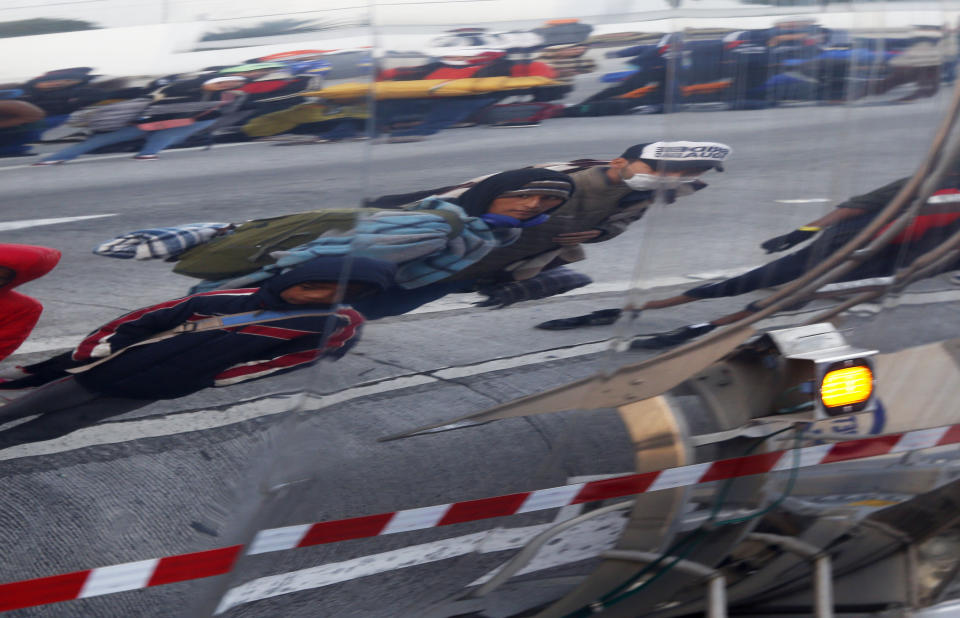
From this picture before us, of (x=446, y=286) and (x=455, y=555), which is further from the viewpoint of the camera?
(x=455, y=555)

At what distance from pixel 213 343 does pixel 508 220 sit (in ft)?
1.74

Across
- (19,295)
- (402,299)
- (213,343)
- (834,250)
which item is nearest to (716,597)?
(834,250)

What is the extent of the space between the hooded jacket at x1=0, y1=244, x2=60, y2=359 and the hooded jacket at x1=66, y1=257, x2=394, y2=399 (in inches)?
3.2

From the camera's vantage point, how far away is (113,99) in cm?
140

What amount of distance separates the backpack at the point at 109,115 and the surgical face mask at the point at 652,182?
826mm

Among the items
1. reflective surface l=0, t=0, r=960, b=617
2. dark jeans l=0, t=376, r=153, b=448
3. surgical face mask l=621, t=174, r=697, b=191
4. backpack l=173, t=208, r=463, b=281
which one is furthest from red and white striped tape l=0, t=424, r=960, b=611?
surgical face mask l=621, t=174, r=697, b=191

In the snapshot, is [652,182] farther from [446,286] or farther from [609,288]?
[446,286]

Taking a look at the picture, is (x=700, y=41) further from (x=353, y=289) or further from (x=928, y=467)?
(x=928, y=467)

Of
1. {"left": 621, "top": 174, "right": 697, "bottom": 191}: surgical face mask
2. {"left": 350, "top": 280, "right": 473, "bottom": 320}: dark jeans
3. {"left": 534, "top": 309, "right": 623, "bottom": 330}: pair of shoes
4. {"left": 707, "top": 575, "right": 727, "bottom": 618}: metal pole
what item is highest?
{"left": 621, "top": 174, "right": 697, "bottom": 191}: surgical face mask

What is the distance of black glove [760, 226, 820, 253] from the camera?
196cm

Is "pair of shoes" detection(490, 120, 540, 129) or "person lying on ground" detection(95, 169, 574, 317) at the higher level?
"pair of shoes" detection(490, 120, 540, 129)

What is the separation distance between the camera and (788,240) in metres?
1.97

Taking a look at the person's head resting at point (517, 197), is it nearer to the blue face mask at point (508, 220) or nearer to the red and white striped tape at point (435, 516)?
the blue face mask at point (508, 220)

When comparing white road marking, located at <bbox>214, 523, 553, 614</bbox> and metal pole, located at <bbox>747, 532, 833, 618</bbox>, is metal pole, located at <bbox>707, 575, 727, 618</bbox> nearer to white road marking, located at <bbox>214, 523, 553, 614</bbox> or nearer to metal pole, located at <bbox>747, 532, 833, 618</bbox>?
metal pole, located at <bbox>747, 532, 833, 618</bbox>
